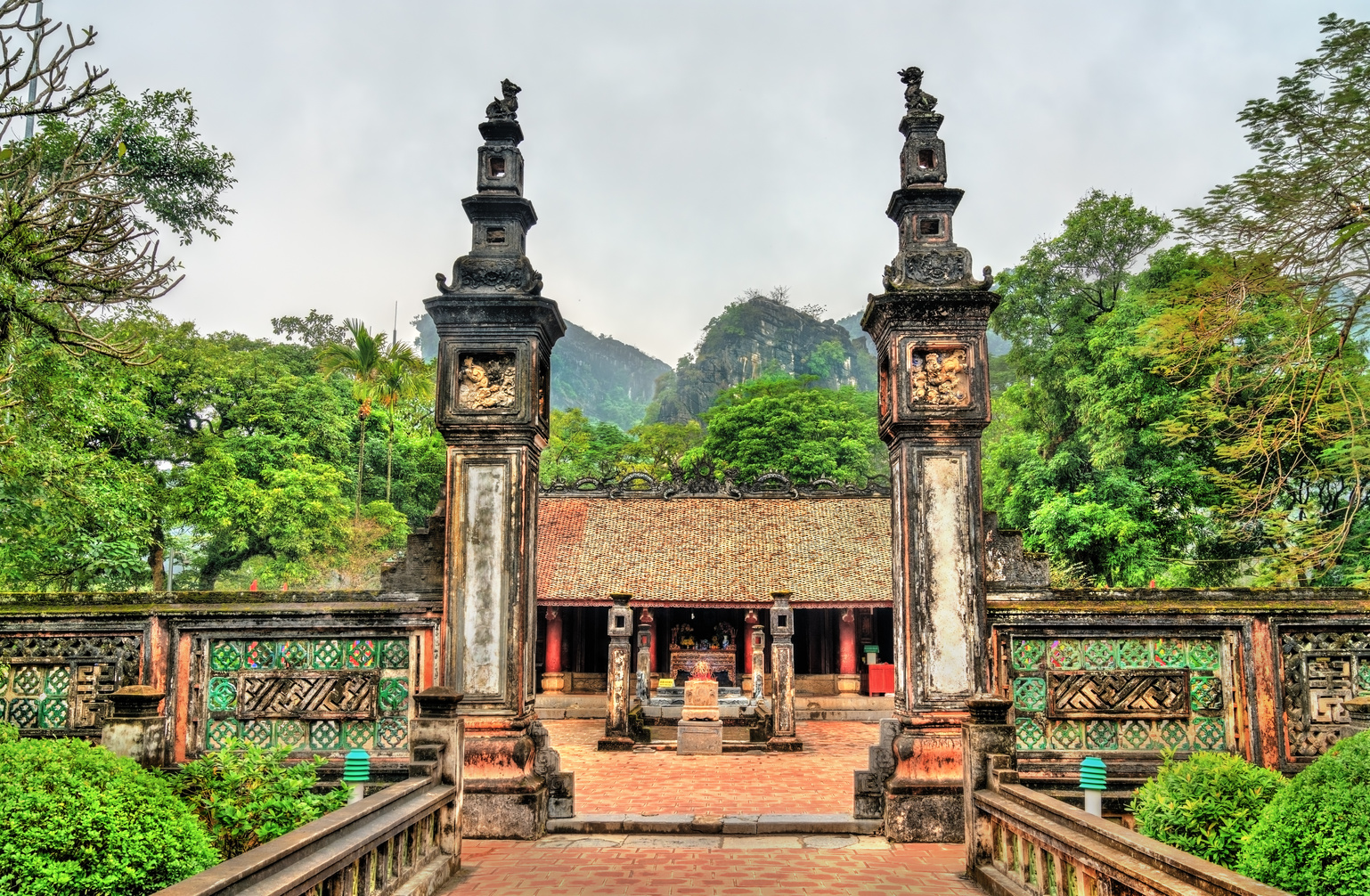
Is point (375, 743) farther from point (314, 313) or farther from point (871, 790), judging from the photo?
point (314, 313)

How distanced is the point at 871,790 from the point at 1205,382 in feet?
50.0

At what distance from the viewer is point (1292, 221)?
27.3ft

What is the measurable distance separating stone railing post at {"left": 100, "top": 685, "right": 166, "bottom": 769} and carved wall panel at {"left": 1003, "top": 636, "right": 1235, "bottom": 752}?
658 cm

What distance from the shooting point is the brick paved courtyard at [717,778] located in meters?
9.99

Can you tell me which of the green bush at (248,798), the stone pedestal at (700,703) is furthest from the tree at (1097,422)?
the green bush at (248,798)

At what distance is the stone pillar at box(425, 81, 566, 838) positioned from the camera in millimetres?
7305

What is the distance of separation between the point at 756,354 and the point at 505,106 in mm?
62983

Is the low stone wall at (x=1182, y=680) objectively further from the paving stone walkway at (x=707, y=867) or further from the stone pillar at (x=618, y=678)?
A: the stone pillar at (x=618, y=678)

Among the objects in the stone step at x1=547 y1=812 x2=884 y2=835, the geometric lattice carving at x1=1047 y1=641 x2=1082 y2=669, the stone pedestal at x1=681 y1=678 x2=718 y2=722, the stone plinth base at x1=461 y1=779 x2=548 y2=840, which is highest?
the geometric lattice carving at x1=1047 y1=641 x2=1082 y2=669

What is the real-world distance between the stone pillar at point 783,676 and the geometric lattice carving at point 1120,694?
31.2ft

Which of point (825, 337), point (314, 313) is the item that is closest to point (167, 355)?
point (314, 313)

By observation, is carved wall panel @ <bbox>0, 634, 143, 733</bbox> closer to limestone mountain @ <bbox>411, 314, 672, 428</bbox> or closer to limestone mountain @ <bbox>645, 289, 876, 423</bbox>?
limestone mountain @ <bbox>645, 289, 876, 423</bbox>

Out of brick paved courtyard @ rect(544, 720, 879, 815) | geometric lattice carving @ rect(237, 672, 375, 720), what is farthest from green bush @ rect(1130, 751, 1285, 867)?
geometric lattice carving @ rect(237, 672, 375, 720)

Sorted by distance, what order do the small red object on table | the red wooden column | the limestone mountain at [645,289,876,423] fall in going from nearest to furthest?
the small red object on table, the red wooden column, the limestone mountain at [645,289,876,423]
